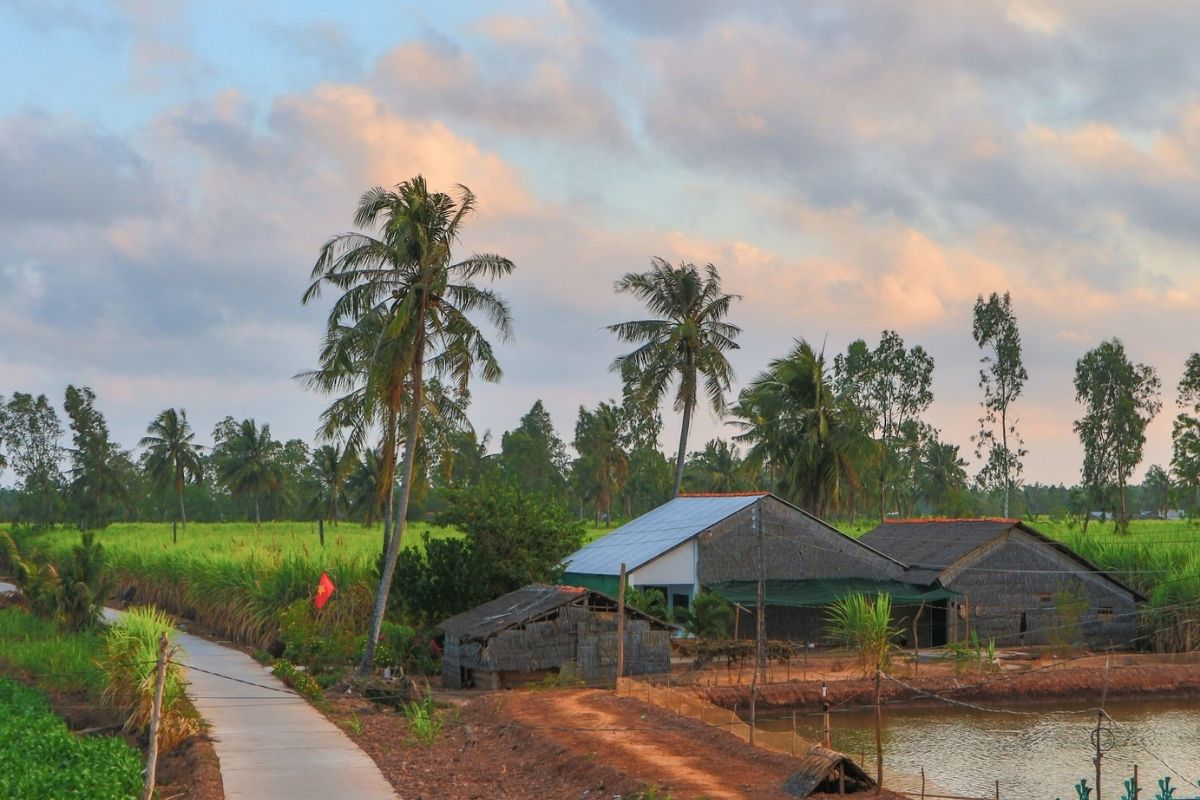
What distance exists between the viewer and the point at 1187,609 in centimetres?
3850

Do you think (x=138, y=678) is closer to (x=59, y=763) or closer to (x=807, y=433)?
(x=59, y=763)

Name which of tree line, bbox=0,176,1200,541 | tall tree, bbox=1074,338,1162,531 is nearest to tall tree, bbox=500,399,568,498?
tree line, bbox=0,176,1200,541

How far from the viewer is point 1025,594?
40.2m

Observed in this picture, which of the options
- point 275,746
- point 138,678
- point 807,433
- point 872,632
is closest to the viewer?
point 275,746

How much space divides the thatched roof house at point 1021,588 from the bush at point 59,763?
87.3ft

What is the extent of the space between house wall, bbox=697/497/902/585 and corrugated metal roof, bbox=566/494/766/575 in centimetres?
55

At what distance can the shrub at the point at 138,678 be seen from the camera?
71.8ft

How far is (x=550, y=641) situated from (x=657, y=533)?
12704mm

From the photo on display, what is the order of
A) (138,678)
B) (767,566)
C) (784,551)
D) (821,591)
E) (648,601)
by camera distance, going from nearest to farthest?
(138,678)
(648,601)
(821,591)
(767,566)
(784,551)

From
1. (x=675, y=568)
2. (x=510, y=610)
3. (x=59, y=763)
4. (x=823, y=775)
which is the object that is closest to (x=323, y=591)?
(x=510, y=610)

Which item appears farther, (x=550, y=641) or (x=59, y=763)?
(x=550, y=641)

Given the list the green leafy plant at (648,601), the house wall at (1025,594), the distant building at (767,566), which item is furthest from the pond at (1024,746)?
the distant building at (767,566)

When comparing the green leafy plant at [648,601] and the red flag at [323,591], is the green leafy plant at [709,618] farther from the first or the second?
the red flag at [323,591]

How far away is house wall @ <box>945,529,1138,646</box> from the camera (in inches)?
1559
